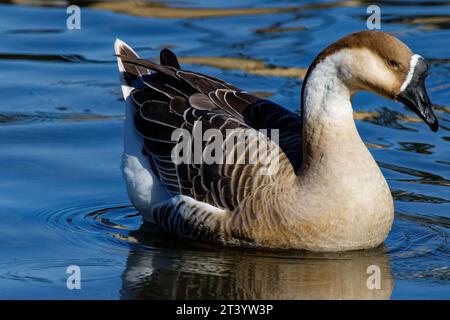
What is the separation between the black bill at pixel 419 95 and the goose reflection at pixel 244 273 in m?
1.15

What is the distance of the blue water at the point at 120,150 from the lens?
8219 millimetres

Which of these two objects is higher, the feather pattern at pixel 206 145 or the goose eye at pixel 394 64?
the goose eye at pixel 394 64

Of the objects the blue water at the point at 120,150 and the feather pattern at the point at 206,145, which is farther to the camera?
the feather pattern at the point at 206,145

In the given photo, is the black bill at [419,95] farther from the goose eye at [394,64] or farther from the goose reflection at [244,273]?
the goose reflection at [244,273]

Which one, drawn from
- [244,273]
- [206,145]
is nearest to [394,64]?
[206,145]

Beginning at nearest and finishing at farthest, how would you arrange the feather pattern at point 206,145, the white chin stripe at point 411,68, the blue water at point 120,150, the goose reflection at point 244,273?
the goose reflection at point 244,273
the blue water at point 120,150
the white chin stripe at point 411,68
the feather pattern at point 206,145

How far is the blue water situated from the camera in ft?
27.0

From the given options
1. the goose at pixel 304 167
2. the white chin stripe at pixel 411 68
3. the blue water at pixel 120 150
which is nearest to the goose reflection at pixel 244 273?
the blue water at pixel 120 150

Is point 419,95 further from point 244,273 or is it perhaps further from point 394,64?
point 244,273

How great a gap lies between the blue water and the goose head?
1.24m

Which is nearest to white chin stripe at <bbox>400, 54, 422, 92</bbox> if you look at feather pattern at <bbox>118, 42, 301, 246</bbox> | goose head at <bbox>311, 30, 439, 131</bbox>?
goose head at <bbox>311, 30, 439, 131</bbox>

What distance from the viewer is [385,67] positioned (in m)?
8.42

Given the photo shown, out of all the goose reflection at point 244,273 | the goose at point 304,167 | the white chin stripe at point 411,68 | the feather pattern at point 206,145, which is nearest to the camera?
the goose reflection at point 244,273

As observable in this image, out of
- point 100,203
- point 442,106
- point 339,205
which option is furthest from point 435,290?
point 442,106
